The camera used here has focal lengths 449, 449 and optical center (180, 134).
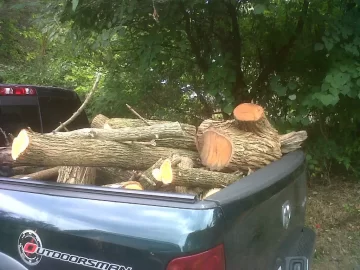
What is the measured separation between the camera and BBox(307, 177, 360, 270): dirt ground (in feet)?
15.5

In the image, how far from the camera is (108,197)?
2266mm

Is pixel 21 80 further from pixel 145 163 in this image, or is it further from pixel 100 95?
pixel 145 163

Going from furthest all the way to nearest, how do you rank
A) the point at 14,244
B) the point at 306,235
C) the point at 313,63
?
1. the point at 313,63
2. the point at 306,235
3. the point at 14,244

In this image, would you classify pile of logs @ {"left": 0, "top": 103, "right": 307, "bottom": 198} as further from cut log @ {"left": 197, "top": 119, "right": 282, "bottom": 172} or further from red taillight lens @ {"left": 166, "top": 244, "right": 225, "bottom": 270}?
red taillight lens @ {"left": 166, "top": 244, "right": 225, "bottom": 270}

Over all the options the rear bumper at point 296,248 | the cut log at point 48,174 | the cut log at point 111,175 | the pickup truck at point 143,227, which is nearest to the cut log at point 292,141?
the rear bumper at point 296,248

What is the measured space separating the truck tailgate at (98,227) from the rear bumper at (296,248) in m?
0.88

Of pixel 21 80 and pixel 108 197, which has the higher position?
pixel 21 80

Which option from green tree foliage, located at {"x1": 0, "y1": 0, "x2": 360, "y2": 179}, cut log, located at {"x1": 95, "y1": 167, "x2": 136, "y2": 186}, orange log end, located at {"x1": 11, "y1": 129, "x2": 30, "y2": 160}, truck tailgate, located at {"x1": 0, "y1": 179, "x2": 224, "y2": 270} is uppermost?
A: green tree foliage, located at {"x1": 0, "y1": 0, "x2": 360, "y2": 179}

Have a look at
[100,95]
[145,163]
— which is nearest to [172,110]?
[100,95]

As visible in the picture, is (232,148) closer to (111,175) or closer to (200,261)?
(111,175)

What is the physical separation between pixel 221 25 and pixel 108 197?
15.4 ft

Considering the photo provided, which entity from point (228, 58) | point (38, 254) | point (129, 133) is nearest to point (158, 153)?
point (129, 133)

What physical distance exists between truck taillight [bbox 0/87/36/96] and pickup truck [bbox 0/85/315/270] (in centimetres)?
132

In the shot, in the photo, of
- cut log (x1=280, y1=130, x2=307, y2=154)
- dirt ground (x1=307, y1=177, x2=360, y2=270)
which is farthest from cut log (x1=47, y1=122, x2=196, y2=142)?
dirt ground (x1=307, y1=177, x2=360, y2=270)
